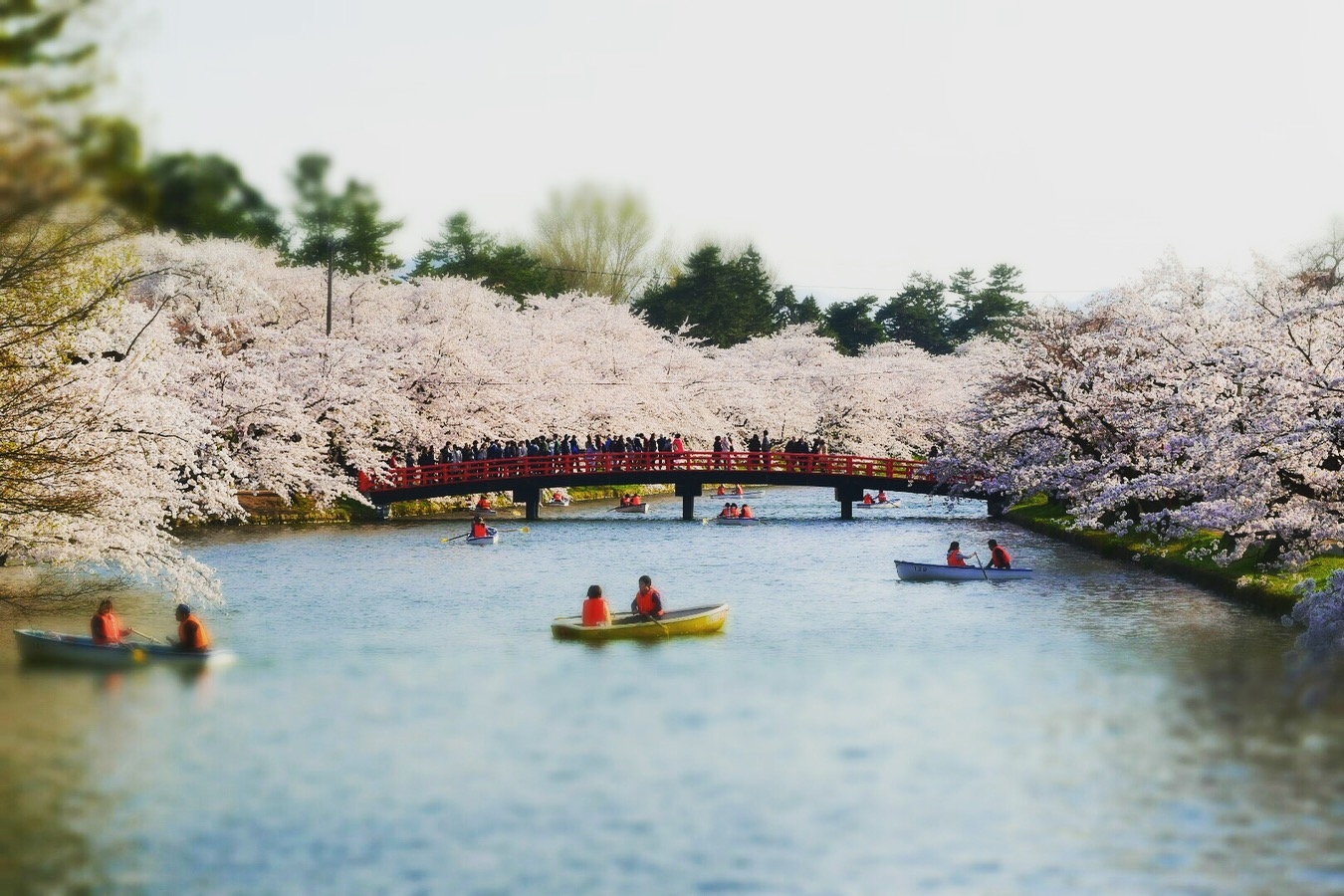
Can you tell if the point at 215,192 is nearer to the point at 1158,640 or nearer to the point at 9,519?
the point at 9,519

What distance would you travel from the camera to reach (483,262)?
318 feet

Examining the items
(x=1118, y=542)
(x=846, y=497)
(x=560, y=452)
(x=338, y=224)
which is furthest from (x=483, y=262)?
(x=1118, y=542)

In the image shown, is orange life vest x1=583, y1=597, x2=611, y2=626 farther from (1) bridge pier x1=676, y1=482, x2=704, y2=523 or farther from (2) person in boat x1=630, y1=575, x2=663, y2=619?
(1) bridge pier x1=676, y1=482, x2=704, y2=523

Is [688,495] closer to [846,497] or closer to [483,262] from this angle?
[846,497]

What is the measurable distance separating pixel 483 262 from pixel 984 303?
50359 millimetres

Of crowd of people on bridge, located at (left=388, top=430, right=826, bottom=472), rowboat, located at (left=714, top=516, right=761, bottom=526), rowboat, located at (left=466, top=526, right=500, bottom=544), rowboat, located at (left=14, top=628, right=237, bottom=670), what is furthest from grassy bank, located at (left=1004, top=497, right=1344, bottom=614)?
rowboat, located at (left=14, top=628, right=237, bottom=670)

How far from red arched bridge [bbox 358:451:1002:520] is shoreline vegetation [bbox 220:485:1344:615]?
71.4 inches

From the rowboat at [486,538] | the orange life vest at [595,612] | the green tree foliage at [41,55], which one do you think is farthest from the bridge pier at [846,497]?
the green tree foliage at [41,55]

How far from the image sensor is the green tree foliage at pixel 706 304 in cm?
10431

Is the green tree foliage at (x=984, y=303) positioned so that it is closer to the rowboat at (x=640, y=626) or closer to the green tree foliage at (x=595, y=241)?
the green tree foliage at (x=595, y=241)

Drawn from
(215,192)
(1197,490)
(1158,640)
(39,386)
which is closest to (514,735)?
(215,192)

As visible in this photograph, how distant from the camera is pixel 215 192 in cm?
1853

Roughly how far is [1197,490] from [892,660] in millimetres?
8565

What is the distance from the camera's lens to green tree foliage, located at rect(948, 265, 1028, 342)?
12838cm
